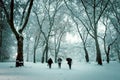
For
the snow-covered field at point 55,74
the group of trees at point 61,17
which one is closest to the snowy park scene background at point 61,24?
the group of trees at point 61,17

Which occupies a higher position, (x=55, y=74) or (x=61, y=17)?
(x=61, y=17)

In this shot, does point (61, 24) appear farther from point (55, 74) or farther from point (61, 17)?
point (55, 74)

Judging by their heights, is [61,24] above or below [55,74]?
above

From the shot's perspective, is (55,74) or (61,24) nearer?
(55,74)

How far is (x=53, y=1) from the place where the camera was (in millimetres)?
46469

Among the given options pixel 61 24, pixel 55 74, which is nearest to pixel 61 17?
pixel 61 24

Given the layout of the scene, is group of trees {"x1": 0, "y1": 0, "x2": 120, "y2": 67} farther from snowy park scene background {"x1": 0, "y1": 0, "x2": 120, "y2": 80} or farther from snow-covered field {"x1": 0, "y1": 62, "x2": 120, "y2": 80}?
snow-covered field {"x1": 0, "y1": 62, "x2": 120, "y2": 80}

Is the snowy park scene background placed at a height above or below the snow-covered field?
above

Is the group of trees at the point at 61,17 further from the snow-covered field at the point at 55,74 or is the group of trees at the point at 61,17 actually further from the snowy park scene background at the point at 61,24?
the snow-covered field at the point at 55,74

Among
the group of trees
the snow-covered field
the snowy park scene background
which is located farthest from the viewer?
the snowy park scene background

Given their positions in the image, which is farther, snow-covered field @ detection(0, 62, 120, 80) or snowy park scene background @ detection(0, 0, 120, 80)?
snowy park scene background @ detection(0, 0, 120, 80)

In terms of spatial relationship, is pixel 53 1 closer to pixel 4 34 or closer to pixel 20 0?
pixel 20 0

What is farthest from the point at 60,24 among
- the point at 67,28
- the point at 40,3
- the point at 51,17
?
the point at 40,3

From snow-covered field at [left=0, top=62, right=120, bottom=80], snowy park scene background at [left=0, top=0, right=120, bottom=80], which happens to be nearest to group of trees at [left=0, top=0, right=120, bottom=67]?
snowy park scene background at [left=0, top=0, right=120, bottom=80]
